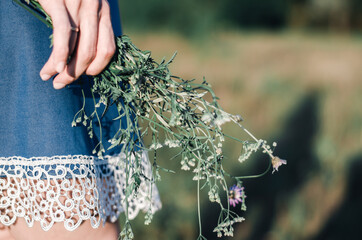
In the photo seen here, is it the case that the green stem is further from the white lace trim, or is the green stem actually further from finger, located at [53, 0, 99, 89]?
the white lace trim

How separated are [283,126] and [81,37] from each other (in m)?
4.09

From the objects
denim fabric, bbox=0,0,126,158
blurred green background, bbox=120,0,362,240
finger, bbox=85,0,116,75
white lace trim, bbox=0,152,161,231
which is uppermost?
finger, bbox=85,0,116,75

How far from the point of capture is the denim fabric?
3.84 ft

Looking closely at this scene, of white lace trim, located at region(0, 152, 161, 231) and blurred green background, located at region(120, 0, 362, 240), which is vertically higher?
white lace trim, located at region(0, 152, 161, 231)

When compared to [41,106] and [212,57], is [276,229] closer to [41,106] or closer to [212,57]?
[41,106]

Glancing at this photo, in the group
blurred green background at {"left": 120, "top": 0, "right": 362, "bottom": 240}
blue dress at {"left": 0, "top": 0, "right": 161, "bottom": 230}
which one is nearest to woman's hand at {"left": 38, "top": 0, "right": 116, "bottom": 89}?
blue dress at {"left": 0, "top": 0, "right": 161, "bottom": 230}

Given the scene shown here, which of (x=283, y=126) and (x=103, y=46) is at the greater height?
(x=103, y=46)

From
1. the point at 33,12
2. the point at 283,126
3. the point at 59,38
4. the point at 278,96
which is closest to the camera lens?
the point at 59,38

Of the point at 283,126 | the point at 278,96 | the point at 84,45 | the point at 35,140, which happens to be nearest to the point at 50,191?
the point at 35,140

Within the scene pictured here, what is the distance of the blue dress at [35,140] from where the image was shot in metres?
1.17

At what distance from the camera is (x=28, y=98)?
3.85 feet

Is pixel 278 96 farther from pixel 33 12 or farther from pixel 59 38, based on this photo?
pixel 59 38

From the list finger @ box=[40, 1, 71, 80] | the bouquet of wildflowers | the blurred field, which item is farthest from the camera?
the blurred field

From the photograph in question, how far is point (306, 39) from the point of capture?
1125cm
